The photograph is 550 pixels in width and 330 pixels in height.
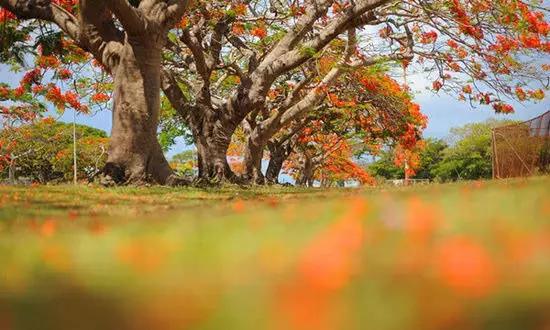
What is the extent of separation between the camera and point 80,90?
17219 mm

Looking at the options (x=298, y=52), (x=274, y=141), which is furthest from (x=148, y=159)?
(x=274, y=141)

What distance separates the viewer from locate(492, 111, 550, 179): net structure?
447 inches

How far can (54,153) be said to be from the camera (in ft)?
136

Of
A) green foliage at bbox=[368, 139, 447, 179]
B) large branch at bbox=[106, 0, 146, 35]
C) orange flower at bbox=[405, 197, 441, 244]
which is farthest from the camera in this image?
green foliage at bbox=[368, 139, 447, 179]

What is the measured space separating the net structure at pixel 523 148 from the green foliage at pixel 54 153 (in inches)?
1124

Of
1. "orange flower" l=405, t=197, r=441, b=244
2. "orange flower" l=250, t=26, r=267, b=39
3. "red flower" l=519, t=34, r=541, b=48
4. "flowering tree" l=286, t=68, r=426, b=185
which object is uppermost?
"orange flower" l=250, t=26, r=267, b=39

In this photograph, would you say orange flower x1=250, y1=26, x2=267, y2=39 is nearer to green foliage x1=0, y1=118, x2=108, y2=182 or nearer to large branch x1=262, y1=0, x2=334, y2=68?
large branch x1=262, y1=0, x2=334, y2=68

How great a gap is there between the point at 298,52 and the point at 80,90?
8873 mm

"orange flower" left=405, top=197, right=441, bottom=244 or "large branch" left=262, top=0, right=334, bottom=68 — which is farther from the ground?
"large branch" left=262, top=0, right=334, bottom=68

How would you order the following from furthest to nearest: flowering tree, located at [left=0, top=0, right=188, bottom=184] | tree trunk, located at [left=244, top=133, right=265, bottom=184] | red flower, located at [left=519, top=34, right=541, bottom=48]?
tree trunk, located at [left=244, top=133, right=265, bottom=184], red flower, located at [left=519, top=34, right=541, bottom=48], flowering tree, located at [left=0, top=0, right=188, bottom=184]

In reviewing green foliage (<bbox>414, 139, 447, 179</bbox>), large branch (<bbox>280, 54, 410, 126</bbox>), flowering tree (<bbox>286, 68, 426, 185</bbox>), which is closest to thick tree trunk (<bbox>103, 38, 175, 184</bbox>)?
large branch (<bbox>280, 54, 410, 126</bbox>)

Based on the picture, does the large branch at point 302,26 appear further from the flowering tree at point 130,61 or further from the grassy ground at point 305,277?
the grassy ground at point 305,277

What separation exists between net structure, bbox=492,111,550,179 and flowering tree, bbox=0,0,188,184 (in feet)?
22.2

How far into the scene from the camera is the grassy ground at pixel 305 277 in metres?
1.03
